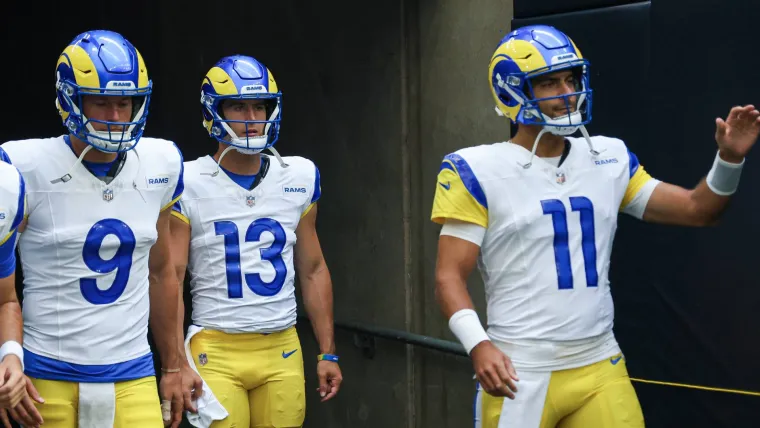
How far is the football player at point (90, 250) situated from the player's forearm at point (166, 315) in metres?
0.29

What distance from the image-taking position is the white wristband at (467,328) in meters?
4.05

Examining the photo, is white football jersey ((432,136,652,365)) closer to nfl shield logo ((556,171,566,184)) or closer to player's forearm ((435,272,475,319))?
nfl shield logo ((556,171,566,184))

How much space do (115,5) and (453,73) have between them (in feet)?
10.3

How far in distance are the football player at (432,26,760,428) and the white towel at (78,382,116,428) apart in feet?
3.88

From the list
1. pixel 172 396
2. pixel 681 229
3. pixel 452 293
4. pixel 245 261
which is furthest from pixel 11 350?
pixel 681 229

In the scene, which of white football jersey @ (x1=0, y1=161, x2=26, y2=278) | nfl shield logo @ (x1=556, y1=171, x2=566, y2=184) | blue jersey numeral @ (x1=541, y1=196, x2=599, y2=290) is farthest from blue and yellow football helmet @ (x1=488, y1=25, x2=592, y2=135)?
white football jersey @ (x1=0, y1=161, x2=26, y2=278)

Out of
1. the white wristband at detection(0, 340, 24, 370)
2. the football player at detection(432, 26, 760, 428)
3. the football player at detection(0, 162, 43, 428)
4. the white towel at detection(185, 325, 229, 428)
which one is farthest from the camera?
the white towel at detection(185, 325, 229, 428)

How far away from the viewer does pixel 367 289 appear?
7.44m

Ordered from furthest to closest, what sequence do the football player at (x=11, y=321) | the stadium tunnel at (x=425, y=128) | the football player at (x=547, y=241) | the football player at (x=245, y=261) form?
the football player at (x=245, y=261)
the stadium tunnel at (x=425, y=128)
the football player at (x=547, y=241)
the football player at (x=11, y=321)

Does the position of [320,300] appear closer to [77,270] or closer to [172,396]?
[172,396]

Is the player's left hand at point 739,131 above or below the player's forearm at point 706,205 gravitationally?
above

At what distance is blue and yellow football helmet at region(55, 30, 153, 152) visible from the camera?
13.6 feet

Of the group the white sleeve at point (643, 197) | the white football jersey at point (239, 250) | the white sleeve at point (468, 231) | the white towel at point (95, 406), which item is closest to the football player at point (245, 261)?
the white football jersey at point (239, 250)

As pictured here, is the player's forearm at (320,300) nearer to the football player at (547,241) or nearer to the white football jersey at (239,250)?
the white football jersey at (239,250)
